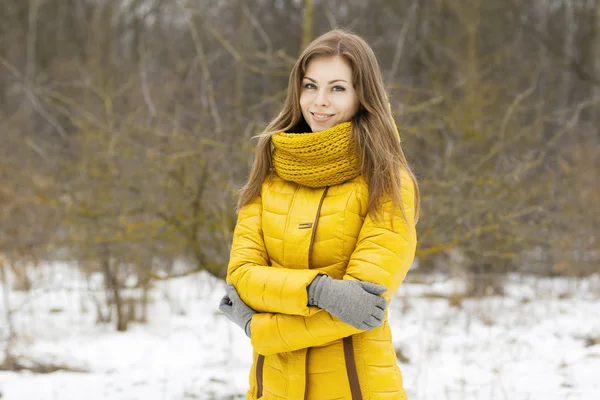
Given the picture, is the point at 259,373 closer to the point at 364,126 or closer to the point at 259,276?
the point at 259,276

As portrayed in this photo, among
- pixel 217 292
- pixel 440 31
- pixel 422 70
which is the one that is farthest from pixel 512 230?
pixel 440 31

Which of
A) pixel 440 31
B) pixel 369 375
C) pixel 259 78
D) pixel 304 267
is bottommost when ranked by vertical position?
pixel 369 375

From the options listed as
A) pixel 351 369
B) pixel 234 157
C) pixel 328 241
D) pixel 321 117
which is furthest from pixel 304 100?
pixel 234 157

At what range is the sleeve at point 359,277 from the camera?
1.71m

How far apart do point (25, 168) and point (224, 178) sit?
129 inches

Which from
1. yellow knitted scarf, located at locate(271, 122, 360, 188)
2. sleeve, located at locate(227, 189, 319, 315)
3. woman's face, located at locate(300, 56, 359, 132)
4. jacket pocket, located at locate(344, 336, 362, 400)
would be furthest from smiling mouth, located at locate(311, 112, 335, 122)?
jacket pocket, located at locate(344, 336, 362, 400)

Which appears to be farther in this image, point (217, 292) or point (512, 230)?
point (217, 292)

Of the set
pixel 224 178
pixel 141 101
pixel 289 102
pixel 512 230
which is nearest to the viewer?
pixel 289 102

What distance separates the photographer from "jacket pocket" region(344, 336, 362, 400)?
71.0 inches

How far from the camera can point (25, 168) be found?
675 cm

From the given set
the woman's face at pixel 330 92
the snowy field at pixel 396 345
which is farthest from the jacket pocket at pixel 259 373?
the snowy field at pixel 396 345

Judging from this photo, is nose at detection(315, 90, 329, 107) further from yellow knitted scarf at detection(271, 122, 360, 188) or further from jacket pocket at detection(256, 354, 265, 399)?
jacket pocket at detection(256, 354, 265, 399)

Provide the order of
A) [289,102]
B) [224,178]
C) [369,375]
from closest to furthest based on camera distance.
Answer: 1. [369,375]
2. [289,102]
3. [224,178]

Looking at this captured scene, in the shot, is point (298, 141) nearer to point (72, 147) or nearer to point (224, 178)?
point (224, 178)
